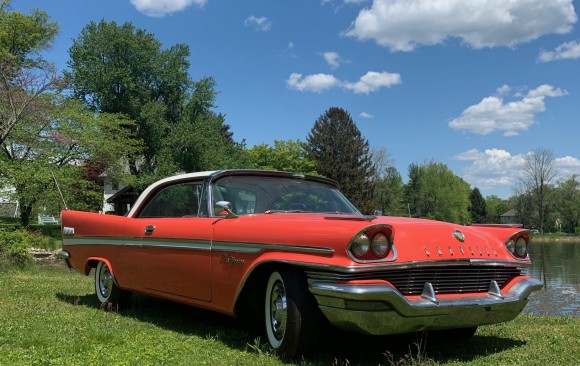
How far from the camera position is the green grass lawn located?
395 cm

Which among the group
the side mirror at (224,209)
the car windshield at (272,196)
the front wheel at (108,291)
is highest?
the car windshield at (272,196)

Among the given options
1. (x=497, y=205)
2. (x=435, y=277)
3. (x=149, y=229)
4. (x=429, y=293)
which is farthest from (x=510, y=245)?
(x=497, y=205)

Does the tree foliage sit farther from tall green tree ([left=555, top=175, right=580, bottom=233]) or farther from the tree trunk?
tall green tree ([left=555, top=175, right=580, bottom=233])

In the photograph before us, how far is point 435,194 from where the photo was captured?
94938mm

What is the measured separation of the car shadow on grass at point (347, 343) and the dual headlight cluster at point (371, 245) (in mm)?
760

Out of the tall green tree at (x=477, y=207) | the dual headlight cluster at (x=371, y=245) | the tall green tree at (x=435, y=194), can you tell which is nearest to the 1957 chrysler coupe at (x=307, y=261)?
the dual headlight cluster at (x=371, y=245)

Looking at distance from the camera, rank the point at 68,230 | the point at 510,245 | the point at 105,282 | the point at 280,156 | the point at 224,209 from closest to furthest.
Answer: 1. the point at 510,245
2. the point at 224,209
3. the point at 105,282
4. the point at 68,230
5. the point at 280,156

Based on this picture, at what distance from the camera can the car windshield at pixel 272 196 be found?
4.98 meters

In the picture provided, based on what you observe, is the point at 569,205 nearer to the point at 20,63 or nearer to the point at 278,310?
the point at 20,63

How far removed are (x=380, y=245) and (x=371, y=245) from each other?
0.07 m

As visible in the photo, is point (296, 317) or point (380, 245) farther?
point (296, 317)

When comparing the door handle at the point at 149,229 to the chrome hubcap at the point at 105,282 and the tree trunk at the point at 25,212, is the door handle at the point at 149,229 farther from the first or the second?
the tree trunk at the point at 25,212

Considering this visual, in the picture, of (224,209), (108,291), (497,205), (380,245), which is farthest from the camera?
(497,205)

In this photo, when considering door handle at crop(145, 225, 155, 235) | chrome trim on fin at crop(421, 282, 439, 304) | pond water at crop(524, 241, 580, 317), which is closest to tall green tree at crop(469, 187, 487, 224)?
pond water at crop(524, 241, 580, 317)
